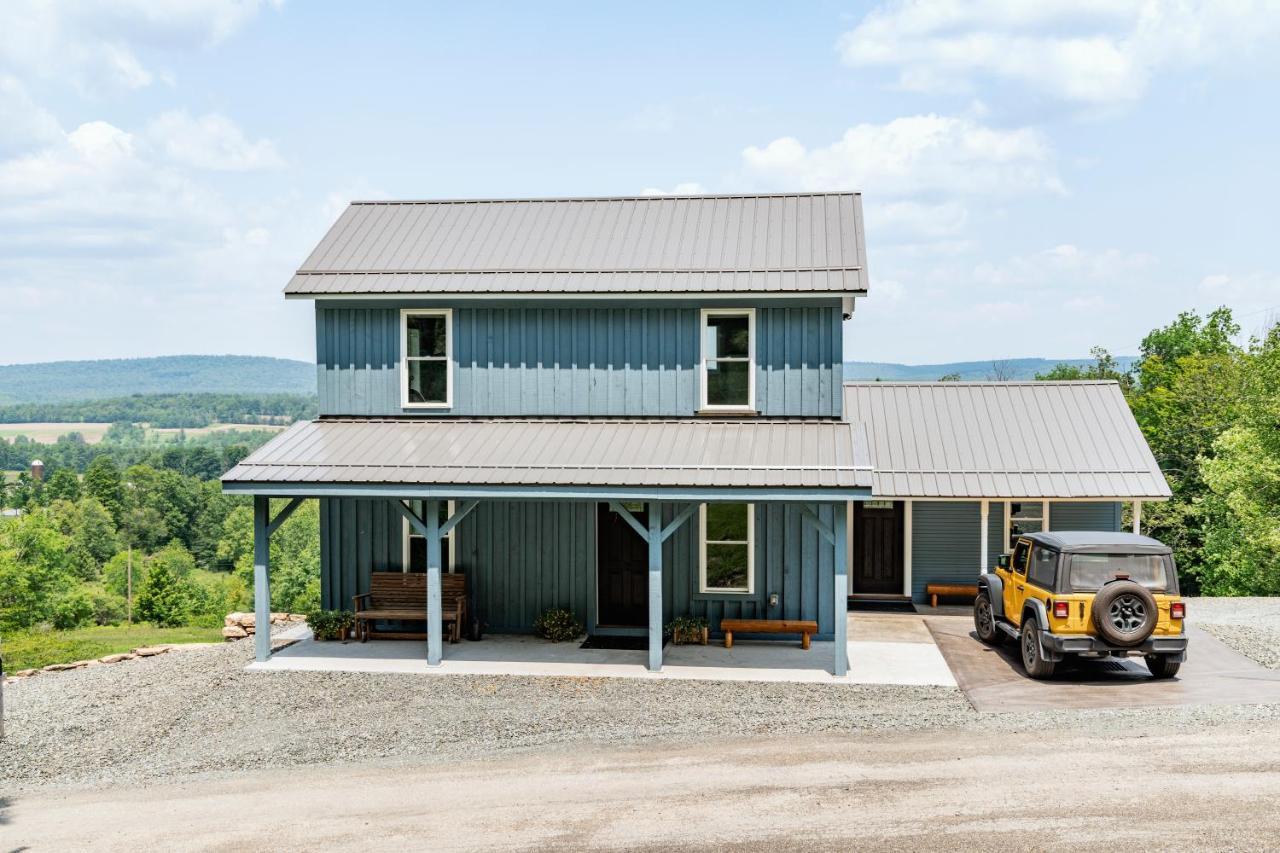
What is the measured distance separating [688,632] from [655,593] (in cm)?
183

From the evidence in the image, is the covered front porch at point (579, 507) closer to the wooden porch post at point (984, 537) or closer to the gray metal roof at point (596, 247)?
the gray metal roof at point (596, 247)

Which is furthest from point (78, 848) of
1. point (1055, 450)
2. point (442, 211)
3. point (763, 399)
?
point (1055, 450)

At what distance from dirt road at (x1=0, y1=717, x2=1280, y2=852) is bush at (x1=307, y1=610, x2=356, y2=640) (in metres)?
6.06

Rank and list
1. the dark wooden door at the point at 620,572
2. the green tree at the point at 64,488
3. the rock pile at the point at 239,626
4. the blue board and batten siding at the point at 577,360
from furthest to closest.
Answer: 1. the green tree at the point at 64,488
2. the rock pile at the point at 239,626
3. the dark wooden door at the point at 620,572
4. the blue board and batten siding at the point at 577,360

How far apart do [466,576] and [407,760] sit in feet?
19.7

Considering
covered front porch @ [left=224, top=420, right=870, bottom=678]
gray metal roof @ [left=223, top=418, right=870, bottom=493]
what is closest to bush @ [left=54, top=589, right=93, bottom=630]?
covered front porch @ [left=224, top=420, right=870, bottom=678]

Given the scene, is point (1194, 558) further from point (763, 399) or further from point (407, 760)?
point (407, 760)

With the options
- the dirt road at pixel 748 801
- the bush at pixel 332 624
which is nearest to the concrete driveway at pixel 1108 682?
the dirt road at pixel 748 801

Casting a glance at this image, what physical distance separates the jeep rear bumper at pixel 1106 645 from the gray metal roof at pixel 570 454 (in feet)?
10.7

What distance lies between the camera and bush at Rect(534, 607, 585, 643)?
16266 mm

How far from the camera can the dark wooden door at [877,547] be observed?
20.5 metres

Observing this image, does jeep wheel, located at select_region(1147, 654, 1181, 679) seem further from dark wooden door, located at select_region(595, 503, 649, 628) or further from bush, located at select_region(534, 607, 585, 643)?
bush, located at select_region(534, 607, 585, 643)

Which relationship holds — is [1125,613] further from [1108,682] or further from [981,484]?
[981,484]

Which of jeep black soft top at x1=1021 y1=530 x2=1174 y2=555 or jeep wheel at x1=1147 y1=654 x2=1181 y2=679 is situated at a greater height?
jeep black soft top at x1=1021 y1=530 x2=1174 y2=555
